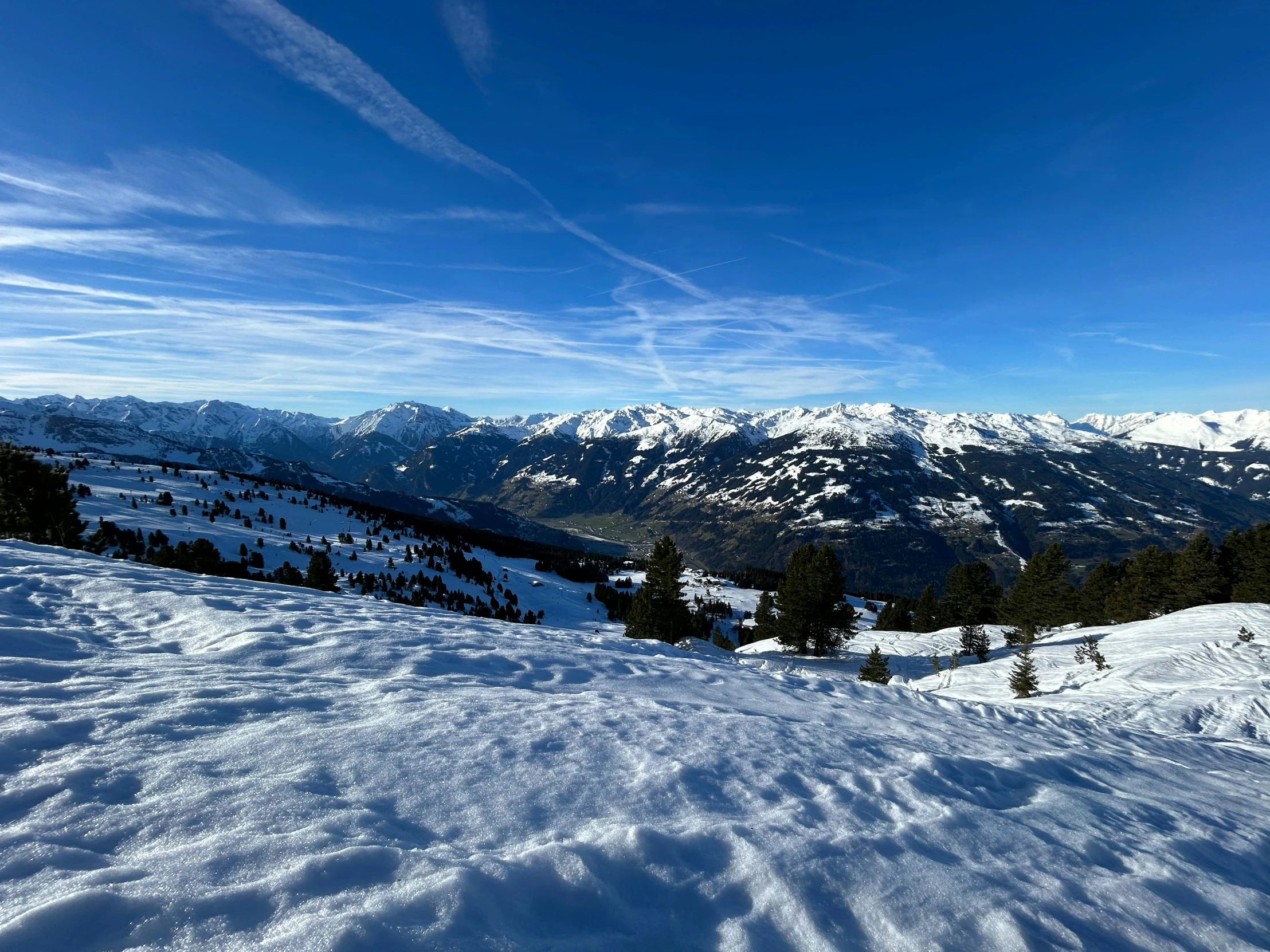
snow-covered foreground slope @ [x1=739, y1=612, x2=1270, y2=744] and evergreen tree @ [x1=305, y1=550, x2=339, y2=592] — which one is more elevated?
snow-covered foreground slope @ [x1=739, y1=612, x2=1270, y2=744]

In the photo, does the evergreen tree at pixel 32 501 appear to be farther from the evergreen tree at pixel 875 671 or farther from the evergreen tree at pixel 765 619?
the evergreen tree at pixel 765 619

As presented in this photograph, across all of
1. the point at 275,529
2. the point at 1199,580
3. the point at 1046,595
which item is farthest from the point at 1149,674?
the point at 275,529

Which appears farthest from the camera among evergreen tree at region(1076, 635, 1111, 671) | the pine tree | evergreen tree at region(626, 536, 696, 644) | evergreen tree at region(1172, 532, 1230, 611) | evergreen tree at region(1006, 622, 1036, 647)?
evergreen tree at region(1172, 532, 1230, 611)

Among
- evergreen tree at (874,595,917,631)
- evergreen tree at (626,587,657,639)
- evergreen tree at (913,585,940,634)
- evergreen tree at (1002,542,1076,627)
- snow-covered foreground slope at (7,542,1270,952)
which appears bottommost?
evergreen tree at (874,595,917,631)

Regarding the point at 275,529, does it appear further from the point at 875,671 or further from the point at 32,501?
the point at 875,671

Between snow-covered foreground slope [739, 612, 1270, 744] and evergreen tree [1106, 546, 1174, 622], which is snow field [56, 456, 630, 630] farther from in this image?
evergreen tree [1106, 546, 1174, 622]

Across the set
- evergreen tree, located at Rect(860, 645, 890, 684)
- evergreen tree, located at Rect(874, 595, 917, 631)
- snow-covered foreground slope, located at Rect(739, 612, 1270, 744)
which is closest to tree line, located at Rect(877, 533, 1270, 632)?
evergreen tree, located at Rect(874, 595, 917, 631)

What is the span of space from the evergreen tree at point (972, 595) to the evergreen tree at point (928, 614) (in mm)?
1552

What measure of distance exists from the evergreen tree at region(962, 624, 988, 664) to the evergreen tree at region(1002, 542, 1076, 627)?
10.7m

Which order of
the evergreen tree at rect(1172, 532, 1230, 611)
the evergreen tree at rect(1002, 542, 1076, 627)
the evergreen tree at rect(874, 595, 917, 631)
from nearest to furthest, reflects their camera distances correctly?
1. the evergreen tree at rect(1172, 532, 1230, 611)
2. the evergreen tree at rect(1002, 542, 1076, 627)
3. the evergreen tree at rect(874, 595, 917, 631)

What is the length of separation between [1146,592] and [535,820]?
70869 mm

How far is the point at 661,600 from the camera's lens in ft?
136

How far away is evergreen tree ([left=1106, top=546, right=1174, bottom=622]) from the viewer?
49.6 m

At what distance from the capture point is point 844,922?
4402mm
